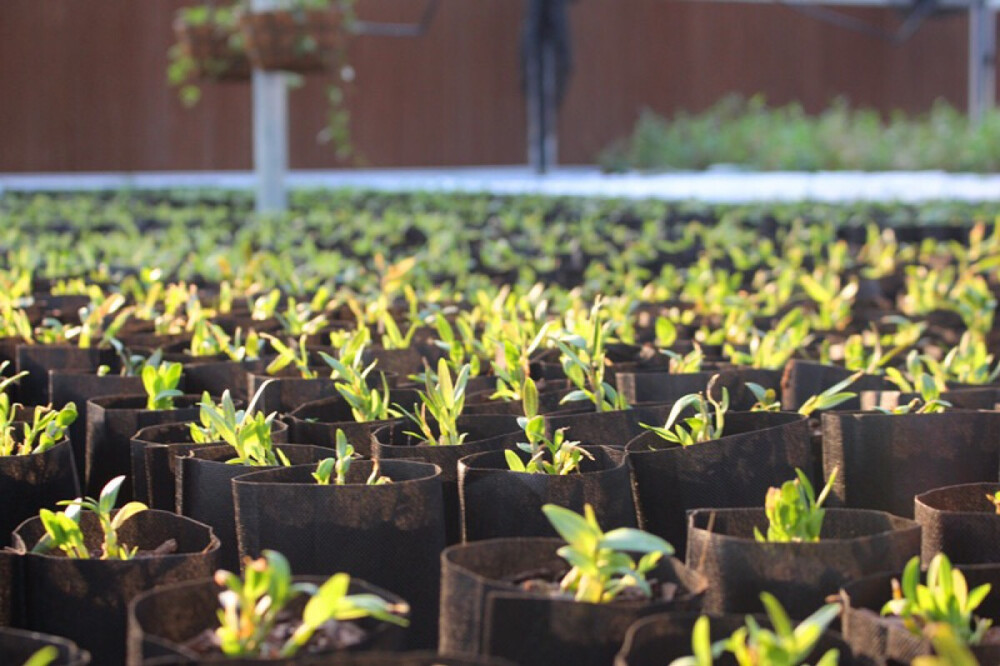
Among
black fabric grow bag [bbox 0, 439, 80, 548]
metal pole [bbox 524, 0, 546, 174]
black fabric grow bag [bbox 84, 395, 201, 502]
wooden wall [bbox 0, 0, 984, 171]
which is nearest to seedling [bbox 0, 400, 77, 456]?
black fabric grow bag [bbox 0, 439, 80, 548]

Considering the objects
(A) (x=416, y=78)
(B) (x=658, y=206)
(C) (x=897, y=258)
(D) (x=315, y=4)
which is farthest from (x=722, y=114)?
(C) (x=897, y=258)

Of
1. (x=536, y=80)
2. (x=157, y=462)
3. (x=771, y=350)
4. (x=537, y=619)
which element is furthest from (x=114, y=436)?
(x=536, y=80)

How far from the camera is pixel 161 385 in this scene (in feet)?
5.24

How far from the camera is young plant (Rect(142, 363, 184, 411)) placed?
5.18ft

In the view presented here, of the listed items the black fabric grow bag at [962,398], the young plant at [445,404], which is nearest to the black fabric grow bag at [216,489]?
the young plant at [445,404]

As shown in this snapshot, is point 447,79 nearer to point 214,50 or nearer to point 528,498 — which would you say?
point 214,50

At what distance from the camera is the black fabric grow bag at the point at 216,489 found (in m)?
1.30

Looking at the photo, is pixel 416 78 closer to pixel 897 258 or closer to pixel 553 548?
pixel 897 258

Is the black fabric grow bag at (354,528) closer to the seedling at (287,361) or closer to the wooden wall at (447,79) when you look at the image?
the seedling at (287,361)

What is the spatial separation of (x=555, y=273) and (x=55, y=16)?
1154 cm

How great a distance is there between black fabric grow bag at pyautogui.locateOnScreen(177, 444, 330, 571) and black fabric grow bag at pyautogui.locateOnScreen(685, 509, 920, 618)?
16.8 inches

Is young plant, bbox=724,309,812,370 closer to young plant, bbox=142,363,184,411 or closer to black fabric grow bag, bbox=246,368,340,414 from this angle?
black fabric grow bag, bbox=246,368,340,414

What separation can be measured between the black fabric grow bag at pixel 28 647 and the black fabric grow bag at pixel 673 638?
35cm

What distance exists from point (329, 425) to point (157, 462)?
7.2 inches
